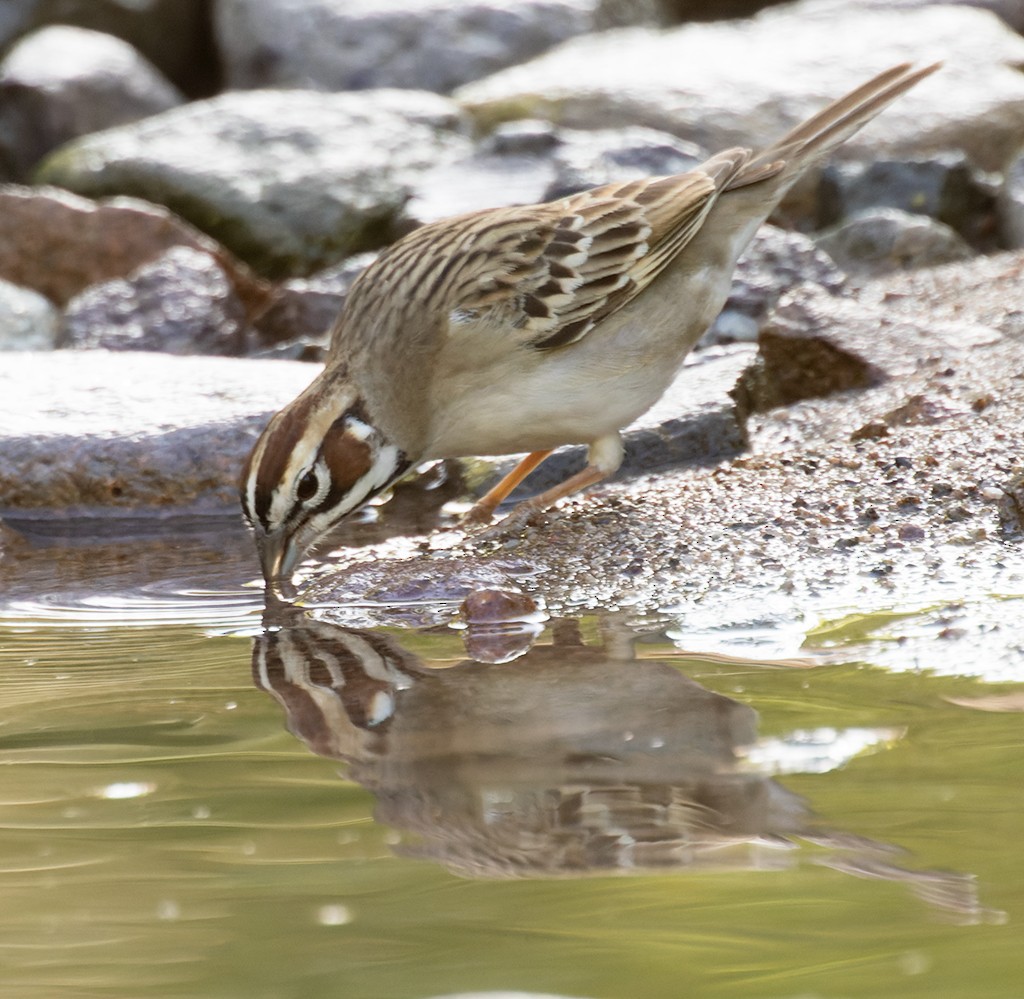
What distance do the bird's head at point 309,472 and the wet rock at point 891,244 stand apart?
5095 mm

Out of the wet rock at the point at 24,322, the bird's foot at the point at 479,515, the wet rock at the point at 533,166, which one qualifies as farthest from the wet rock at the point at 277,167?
the bird's foot at the point at 479,515

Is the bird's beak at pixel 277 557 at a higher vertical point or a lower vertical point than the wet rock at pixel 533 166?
lower

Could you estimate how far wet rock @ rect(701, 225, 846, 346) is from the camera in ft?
27.2

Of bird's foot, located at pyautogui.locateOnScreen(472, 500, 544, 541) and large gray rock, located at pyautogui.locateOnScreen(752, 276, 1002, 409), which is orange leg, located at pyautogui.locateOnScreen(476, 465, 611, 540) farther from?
large gray rock, located at pyautogui.locateOnScreen(752, 276, 1002, 409)

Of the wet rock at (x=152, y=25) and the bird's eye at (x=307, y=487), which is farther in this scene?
the wet rock at (x=152, y=25)

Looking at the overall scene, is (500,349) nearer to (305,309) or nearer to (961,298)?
(961,298)

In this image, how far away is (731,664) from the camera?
4.03m

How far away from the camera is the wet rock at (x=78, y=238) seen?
34.0ft

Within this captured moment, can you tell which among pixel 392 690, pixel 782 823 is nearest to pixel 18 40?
pixel 392 690

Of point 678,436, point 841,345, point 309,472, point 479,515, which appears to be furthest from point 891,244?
point 309,472

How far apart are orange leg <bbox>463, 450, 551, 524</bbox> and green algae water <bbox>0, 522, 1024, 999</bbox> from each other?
158cm

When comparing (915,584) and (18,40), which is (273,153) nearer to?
(18,40)

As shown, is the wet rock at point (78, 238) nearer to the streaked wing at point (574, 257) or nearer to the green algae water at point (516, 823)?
the streaked wing at point (574, 257)

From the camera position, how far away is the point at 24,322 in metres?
9.62
